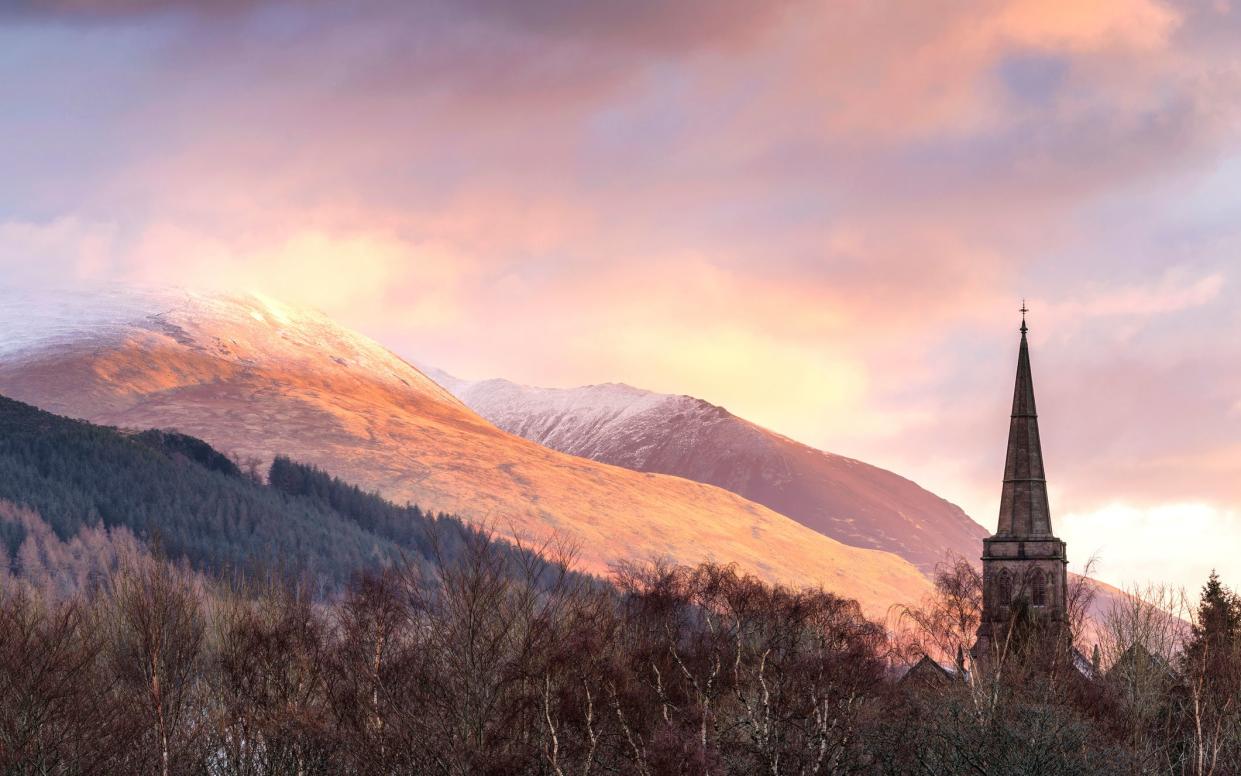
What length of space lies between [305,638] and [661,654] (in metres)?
23.8

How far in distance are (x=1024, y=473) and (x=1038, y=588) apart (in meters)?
9.33

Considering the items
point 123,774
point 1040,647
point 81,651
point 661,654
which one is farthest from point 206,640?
point 1040,647

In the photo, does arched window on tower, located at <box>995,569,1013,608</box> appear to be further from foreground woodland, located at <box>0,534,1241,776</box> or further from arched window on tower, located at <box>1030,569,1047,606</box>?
foreground woodland, located at <box>0,534,1241,776</box>

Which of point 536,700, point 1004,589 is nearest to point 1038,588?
point 1004,589

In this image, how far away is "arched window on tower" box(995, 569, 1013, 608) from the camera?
108m

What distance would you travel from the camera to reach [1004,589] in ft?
357

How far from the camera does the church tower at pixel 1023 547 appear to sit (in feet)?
353

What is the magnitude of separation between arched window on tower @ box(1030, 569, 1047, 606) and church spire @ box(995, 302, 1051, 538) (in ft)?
10.7

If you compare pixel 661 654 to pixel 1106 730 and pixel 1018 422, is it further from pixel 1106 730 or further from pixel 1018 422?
pixel 1018 422

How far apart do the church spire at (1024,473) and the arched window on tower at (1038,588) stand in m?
3.25

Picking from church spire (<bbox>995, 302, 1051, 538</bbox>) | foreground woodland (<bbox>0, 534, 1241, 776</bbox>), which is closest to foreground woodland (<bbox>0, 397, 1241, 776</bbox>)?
foreground woodland (<bbox>0, 534, 1241, 776</bbox>)

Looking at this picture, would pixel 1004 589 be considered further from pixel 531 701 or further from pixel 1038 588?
pixel 531 701

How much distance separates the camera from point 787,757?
56.2 meters

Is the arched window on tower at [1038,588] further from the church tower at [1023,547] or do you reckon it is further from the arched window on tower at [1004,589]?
the arched window on tower at [1004,589]
